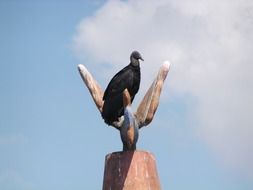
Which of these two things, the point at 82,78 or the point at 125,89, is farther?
the point at 82,78

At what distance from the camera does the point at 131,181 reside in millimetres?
11656

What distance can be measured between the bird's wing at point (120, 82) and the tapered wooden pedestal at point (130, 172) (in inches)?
47.2

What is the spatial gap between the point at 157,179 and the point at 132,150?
0.74 m

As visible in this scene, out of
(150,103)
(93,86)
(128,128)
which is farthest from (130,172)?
(93,86)

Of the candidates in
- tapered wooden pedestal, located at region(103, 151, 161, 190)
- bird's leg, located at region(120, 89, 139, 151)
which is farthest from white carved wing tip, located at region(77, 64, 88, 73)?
tapered wooden pedestal, located at region(103, 151, 161, 190)

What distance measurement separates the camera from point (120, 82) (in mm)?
12172

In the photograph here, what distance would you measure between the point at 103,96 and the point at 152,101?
1070 mm

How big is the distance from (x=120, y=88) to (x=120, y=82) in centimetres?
12

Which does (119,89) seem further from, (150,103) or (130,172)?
(130,172)

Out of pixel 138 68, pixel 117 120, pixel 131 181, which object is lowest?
pixel 131 181

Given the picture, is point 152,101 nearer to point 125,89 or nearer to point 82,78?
point 125,89

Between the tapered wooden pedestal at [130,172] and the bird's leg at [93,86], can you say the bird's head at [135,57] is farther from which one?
the tapered wooden pedestal at [130,172]

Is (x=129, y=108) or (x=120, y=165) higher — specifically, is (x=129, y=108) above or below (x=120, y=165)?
above

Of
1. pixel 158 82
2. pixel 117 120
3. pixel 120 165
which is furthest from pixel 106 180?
pixel 158 82
